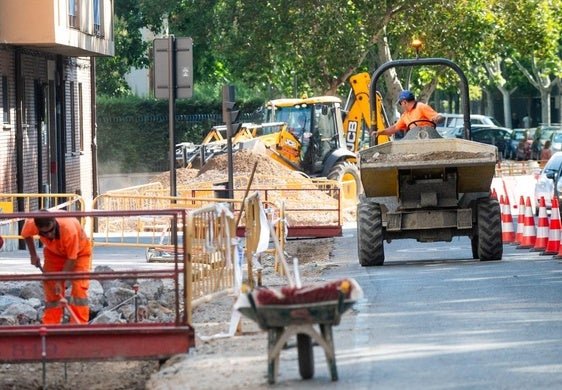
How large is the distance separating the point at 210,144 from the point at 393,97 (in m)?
12.2

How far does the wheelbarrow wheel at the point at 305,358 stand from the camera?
10.5 meters

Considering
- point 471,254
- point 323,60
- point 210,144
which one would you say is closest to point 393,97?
point 323,60

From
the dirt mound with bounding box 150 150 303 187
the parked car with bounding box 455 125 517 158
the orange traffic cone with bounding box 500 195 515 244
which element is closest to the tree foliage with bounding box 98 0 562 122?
the parked car with bounding box 455 125 517 158

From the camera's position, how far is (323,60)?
2076 inches

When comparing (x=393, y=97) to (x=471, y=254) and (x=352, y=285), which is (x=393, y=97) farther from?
(x=352, y=285)

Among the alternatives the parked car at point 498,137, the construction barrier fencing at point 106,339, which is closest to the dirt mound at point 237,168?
the construction barrier fencing at point 106,339

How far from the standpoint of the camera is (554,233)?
878 inches

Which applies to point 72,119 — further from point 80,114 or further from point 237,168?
point 237,168

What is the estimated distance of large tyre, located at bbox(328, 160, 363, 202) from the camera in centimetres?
3625

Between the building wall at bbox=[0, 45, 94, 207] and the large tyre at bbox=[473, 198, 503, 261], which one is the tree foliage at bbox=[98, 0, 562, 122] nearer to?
the building wall at bbox=[0, 45, 94, 207]

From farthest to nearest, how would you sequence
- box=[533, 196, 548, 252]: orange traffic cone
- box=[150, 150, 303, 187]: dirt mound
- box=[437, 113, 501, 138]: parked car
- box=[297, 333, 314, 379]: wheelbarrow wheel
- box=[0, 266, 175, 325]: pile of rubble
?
box=[437, 113, 501, 138]: parked car, box=[150, 150, 303, 187]: dirt mound, box=[533, 196, 548, 252]: orange traffic cone, box=[0, 266, 175, 325]: pile of rubble, box=[297, 333, 314, 379]: wheelbarrow wheel

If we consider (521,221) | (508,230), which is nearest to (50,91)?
(508,230)

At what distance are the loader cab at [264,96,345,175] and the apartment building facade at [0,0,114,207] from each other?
578cm

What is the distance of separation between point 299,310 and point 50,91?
74.4ft
